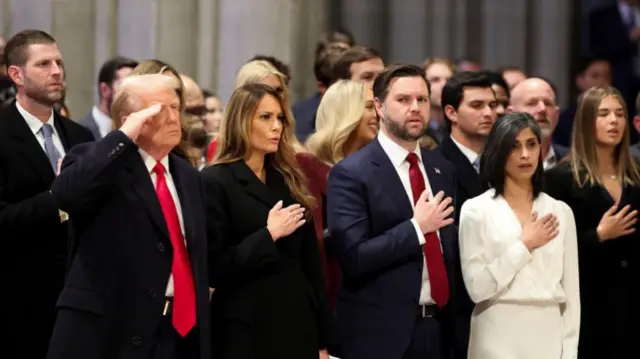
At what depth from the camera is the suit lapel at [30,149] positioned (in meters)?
5.25

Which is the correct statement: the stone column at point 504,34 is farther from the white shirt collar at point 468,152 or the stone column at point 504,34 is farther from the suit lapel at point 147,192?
the suit lapel at point 147,192

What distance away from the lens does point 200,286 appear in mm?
4488

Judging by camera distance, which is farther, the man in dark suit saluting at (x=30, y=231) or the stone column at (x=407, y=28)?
the stone column at (x=407, y=28)

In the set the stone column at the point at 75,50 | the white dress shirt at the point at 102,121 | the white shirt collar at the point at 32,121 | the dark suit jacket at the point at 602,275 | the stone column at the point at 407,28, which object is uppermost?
the stone column at the point at 407,28

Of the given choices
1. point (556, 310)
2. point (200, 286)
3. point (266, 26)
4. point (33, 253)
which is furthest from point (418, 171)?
point (266, 26)

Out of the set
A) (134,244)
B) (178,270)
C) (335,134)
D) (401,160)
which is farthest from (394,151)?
(134,244)

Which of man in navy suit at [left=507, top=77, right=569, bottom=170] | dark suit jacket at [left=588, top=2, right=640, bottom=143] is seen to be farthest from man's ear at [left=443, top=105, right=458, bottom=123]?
dark suit jacket at [left=588, top=2, right=640, bottom=143]

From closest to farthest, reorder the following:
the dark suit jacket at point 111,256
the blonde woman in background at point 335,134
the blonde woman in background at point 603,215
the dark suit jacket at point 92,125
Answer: the dark suit jacket at point 111,256 → the blonde woman in background at point 335,134 → the blonde woman in background at point 603,215 → the dark suit jacket at point 92,125

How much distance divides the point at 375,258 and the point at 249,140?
621mm

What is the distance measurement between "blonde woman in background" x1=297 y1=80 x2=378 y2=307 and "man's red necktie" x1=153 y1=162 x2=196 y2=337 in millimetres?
1105

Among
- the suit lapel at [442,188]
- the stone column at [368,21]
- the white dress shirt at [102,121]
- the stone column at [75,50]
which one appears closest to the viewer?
the suit lapel at [442,188]

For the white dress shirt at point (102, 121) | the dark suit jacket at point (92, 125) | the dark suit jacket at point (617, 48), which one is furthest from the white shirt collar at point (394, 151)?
the dark suit jacket at point (617, 48)

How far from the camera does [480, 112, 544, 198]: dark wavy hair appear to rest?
531cm

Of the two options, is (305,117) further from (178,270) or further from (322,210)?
(178,270)
